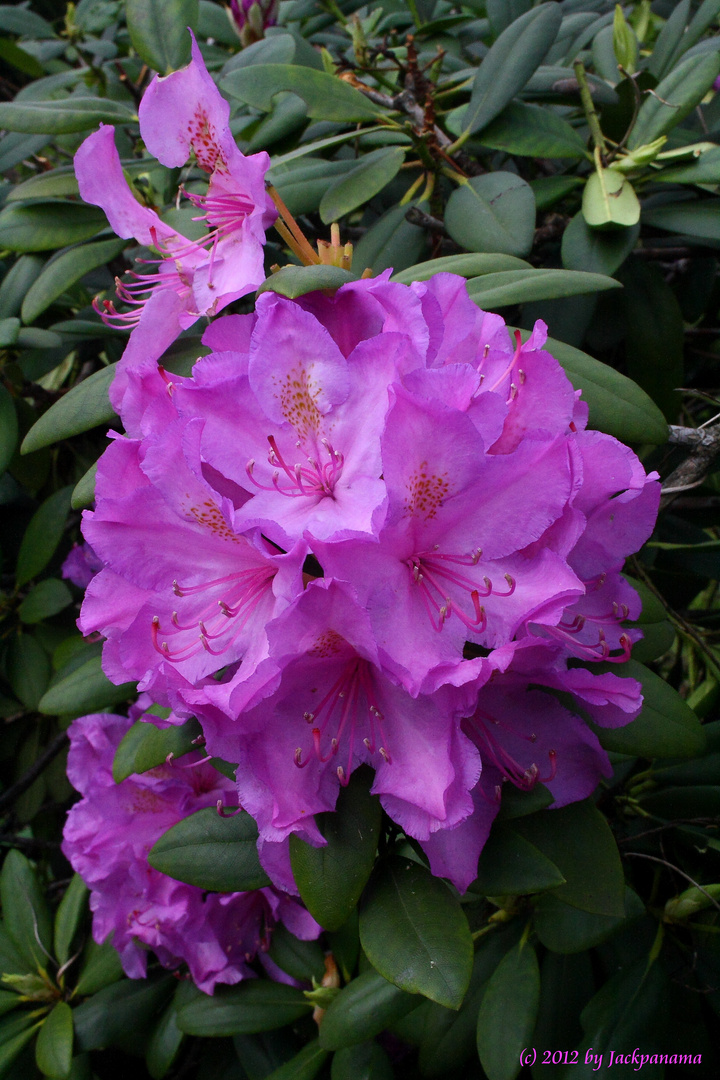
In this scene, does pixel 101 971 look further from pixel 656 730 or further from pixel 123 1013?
pixel 656 730

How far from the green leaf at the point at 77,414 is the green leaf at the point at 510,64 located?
66cm

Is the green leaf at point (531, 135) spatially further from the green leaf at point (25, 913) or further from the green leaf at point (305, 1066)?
the green leaf at point (25, 913)

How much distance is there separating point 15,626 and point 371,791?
3.87 ft

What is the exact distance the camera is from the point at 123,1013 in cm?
130

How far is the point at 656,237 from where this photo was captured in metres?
1.34

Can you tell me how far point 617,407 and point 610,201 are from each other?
391 mm

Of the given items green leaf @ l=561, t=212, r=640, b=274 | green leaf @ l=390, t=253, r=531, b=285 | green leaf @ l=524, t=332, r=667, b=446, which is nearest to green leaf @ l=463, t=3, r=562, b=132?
green leaf @ l=561, t=212, r=640, b=274

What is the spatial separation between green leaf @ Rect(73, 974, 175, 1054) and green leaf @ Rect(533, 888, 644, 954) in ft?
2.25

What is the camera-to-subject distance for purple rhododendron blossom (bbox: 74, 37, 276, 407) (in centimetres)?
85

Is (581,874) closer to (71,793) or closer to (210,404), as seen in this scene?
(210,404)

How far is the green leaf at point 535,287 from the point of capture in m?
0.84

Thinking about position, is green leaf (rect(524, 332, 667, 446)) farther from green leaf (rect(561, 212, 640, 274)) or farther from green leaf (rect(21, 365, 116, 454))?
green leaf (rect(21, 365, 116, 454))

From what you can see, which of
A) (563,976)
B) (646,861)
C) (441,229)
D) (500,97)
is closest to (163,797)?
(563,976)

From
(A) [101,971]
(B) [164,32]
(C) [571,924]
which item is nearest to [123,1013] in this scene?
(A) [101,971]
